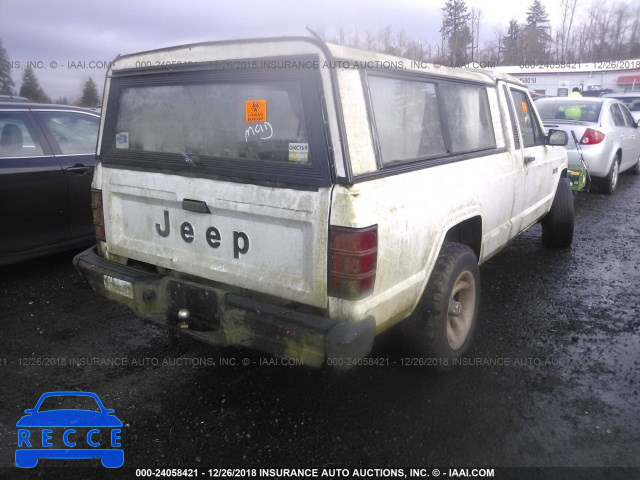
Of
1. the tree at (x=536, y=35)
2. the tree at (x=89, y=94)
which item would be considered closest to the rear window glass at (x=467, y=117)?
the tree at (x=89, y=94)

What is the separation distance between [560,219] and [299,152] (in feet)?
13.8

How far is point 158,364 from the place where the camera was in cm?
317

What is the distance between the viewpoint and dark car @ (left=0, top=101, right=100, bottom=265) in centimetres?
421

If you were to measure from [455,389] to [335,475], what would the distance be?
1008 millimetres

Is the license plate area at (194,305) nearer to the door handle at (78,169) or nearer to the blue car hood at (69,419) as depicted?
the blue car hood at (69,419)

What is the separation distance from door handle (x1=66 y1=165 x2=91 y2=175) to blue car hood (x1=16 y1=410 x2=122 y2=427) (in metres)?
2.63

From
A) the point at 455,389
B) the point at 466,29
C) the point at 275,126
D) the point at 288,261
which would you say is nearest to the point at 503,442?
the point at 455,389

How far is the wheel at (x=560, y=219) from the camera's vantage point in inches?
209

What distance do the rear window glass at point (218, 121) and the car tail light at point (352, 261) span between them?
42cm

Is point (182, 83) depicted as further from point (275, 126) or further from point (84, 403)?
point (84, 403)

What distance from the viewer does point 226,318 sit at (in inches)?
97.3

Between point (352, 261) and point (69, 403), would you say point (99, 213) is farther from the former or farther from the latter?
point (352, 261)

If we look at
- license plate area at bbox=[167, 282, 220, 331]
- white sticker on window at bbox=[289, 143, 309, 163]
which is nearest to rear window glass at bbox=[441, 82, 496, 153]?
white sticker on window at bbox=[289, 143, 309, 163]

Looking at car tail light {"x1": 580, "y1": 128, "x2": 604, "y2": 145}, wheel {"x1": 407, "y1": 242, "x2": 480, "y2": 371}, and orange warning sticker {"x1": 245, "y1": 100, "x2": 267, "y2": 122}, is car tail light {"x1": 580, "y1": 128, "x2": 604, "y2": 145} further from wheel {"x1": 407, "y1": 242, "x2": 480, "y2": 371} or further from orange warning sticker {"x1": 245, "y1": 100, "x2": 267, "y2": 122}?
orange warning sticker {"x1": 245, "y1": 100, "x2": 267, "y2": 122}
